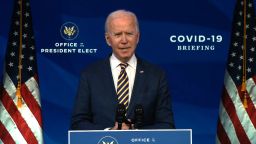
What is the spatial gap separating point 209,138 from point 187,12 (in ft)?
4.33

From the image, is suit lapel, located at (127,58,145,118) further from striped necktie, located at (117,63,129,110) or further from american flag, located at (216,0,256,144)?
american flag, located at (216,0,256,144)

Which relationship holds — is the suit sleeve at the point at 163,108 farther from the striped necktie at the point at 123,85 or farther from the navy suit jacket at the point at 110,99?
the striped necktie at the point at 123,85

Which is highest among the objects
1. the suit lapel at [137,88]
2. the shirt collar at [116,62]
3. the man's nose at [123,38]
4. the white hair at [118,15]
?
the white hair at [118,15]

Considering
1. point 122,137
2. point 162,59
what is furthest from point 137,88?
point 122,137

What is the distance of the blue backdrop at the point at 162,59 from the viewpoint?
580cm

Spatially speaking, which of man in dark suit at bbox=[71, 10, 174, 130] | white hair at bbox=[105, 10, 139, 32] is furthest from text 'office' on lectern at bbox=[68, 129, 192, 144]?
white hair at bbox=[105, 10, 139, 32]

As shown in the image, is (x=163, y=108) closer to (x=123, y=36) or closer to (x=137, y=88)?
(x=137, y=88)

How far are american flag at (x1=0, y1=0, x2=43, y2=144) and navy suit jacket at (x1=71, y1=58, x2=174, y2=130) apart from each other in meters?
0.46

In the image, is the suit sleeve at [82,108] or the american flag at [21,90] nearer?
the suit sleeve at [82,108]

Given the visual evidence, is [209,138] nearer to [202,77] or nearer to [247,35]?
[202,77]

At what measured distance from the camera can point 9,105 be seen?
19.0 ft

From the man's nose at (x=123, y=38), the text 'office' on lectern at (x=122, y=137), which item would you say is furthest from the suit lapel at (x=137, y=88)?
the text 'office' on lectern at (x=122, y=137)

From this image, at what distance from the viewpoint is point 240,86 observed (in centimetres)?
576

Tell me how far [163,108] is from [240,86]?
85 cm
